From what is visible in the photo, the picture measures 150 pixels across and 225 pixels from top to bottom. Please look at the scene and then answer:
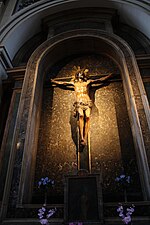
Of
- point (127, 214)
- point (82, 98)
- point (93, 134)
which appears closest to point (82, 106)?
point (82, 98)

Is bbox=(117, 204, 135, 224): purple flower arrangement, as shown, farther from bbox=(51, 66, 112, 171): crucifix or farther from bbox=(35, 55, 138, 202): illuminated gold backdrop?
bbox=(51, 66, 112, 171): crucifix

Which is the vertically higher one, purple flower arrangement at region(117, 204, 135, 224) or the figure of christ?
the figure of christ

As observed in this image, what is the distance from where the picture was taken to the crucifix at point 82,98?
17.9ft

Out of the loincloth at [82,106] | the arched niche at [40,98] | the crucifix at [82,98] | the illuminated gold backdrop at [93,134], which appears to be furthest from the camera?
the loincloth at [82,106]

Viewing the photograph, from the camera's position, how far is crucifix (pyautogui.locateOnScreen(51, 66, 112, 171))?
5.45 metres

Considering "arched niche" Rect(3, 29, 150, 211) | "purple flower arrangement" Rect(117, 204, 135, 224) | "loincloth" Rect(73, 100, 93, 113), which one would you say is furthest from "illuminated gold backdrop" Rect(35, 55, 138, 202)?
"purple flower arrangement" Rect(117, 204, 135, 224)

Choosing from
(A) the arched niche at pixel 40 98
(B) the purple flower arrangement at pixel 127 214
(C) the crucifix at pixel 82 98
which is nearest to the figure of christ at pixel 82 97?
(C) the crucifix at pixel 82 98

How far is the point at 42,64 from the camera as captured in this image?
700 cm

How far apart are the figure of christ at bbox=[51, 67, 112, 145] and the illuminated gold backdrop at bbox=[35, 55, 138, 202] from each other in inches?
13.5

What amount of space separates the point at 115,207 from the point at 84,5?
7.12 meters

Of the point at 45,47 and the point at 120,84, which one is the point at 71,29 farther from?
the point at 120,84

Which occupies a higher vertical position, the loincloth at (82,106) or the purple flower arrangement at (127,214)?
the loincloth at (82,106)

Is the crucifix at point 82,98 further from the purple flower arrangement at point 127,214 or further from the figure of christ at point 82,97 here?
the purple flower arrangement at point 127,214

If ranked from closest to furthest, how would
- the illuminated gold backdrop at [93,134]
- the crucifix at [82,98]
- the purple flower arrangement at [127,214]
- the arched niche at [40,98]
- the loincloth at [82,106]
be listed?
the purple flower arrangement at [127,214], the arched niche at [40,98], the illuminated gold backdrop at [93,134], the crucifix at [82,98], the loincloth at [82,106]
